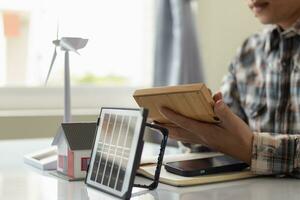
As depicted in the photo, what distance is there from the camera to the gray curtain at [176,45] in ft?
8.80

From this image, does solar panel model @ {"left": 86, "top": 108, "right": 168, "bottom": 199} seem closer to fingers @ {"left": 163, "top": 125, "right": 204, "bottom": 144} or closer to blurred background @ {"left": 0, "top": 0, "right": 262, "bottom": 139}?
fingers @ {"left": 163, "top": 125, "right": 204, "bottom": 144}

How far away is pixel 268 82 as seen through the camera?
178 cm

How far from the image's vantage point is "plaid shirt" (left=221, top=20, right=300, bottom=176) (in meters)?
1.71

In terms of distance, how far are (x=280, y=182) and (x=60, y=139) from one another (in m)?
0.49

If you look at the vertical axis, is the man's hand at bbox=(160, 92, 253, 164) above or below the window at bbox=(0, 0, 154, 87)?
below

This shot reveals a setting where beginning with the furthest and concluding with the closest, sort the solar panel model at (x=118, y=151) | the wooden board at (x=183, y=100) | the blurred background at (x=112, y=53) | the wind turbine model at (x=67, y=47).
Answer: the blurred background at (x=112, y=53) → the wind turbine model at (x=67, y=47) → the wooden board at (x=183, y=100) → the solar panel model at (x=118, y=151)

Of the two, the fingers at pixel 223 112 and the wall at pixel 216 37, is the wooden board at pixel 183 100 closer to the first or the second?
the fingers at pixel 223 112

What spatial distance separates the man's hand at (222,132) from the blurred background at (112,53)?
4.35ft

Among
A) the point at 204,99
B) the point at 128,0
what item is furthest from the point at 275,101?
the point at 128,0

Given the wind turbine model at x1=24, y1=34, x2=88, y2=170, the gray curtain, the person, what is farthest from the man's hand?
the gray curtain

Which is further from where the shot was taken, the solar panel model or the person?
the person

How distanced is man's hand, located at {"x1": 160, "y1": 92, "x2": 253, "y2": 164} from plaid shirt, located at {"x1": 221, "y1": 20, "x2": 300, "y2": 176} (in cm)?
38

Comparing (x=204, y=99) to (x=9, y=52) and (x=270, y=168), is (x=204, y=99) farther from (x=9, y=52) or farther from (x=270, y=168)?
(x=9, y=52)

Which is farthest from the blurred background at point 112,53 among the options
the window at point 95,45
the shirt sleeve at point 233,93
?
the shirt sleeve at point 233,93
